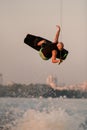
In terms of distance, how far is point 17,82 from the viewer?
169 inches

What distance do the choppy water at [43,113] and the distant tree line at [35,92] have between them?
0.06 meters

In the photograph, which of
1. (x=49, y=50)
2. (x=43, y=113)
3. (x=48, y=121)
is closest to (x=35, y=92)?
(x=43, y=113)

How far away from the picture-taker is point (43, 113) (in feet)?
14.5

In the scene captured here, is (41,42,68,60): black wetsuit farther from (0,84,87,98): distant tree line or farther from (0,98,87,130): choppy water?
(0,98,87,130): choppy water

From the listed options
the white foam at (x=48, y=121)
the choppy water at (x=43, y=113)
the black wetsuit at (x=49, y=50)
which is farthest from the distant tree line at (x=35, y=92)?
the black wetsuit at (x=49, y=50)

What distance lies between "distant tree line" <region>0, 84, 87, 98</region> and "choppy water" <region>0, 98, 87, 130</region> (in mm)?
56

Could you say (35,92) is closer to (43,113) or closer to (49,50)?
(43,113)

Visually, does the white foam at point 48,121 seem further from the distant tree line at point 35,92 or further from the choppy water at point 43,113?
the distant tree line at point 35,92

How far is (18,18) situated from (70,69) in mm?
784

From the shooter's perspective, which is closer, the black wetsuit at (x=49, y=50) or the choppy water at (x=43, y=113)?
the black wetsuit at (x=49, y=50)

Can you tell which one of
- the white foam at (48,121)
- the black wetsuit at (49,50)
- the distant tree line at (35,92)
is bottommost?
the white foam at (48,121)

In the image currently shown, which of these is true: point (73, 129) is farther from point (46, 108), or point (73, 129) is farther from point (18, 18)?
point (18, 18)

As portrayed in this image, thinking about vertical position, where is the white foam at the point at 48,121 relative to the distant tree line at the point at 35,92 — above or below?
below

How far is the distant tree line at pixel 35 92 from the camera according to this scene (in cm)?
430
